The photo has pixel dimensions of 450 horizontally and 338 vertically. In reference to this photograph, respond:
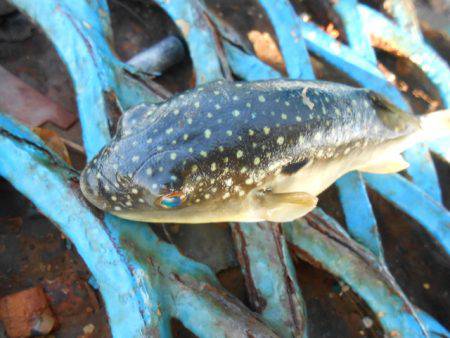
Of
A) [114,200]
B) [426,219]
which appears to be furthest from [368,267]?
[114,200]

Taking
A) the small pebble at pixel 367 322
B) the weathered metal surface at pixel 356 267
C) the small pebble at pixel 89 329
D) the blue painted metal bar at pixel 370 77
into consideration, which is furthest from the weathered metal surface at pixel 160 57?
the small pebble at pixel 367 322

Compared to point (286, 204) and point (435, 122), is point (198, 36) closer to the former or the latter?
point (286, 204)

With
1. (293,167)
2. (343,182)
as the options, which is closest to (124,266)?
(293,167)

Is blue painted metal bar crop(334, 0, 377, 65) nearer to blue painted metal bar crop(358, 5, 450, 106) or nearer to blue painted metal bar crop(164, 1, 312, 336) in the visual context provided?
blue painted metal bar crop(358, 5, 450, 106)

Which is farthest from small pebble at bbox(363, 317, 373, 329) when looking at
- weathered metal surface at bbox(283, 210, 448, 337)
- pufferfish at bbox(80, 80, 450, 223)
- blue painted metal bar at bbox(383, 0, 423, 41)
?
blue painted metal bar at bbox(383, 0, 423, 41)

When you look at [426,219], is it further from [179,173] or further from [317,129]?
[179,173]

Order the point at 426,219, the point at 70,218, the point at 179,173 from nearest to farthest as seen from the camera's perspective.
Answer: the point at 179,173
the point at 70,218
the point at 426,219
